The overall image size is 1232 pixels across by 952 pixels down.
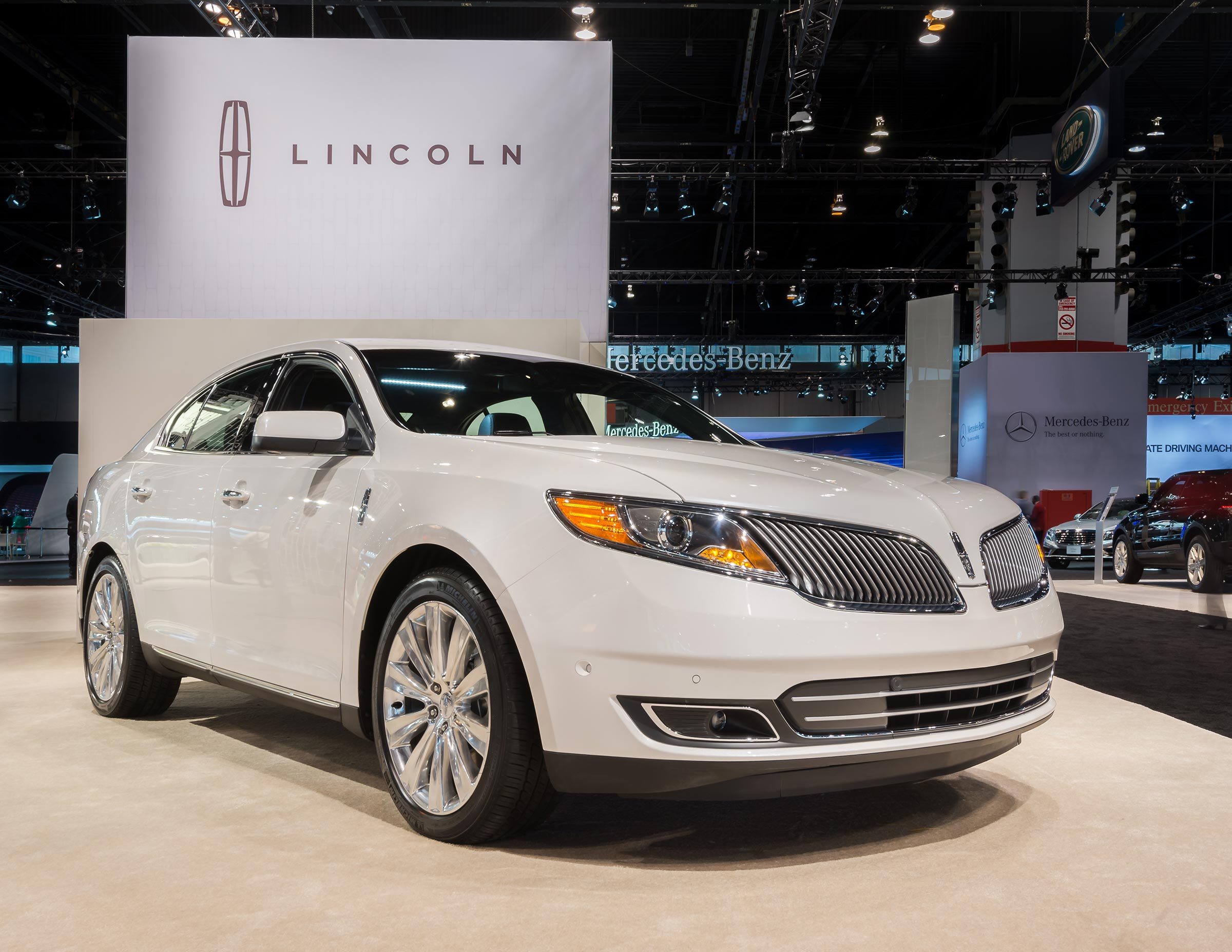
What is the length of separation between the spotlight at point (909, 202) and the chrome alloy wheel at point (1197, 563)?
9508mm

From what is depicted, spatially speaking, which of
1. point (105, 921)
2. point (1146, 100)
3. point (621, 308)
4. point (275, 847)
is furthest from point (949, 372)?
point (621, 308)

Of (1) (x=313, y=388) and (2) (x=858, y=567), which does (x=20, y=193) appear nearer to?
(1) (x=313, y=388)

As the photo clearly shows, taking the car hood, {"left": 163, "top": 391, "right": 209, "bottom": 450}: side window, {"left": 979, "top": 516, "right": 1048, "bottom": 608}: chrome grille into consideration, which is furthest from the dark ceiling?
{"left": 979, "top": 516, "right": 1048, "bottom": 608}: chrome grille

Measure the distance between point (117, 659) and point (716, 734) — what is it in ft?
10.3

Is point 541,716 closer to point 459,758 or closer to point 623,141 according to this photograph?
point 459,758

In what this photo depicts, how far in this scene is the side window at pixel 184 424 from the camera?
451 cm

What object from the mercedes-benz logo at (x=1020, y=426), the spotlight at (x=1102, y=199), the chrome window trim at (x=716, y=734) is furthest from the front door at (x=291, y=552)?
the mercedes-benz logo at (x=1020, y=426)

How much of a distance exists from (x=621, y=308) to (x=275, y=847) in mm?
32072

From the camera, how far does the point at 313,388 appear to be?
156 inches

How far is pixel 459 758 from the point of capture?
113 inches

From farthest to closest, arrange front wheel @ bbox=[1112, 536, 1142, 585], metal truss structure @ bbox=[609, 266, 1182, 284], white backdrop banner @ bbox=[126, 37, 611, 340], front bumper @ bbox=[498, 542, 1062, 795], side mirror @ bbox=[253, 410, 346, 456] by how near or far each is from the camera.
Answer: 1. metal truss structure @ bbox=[609, 266, 1182, 284]
2. front wheel @ bbox=[1112, 536, 1142, 585]
3. white backdrop banner @ bbox=[126, 37, 611, 340]
4. side mirror @ bbox=[253, 410, 346, 456]
5. front bumper @ bbox=[498, 542, 1062, 795]

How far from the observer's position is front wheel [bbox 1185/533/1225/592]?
11367 mm

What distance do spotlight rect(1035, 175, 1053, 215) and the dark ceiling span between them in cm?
117

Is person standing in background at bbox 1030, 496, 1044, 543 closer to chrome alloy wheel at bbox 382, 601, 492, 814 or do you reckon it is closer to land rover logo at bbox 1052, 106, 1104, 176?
land rover logo at bbox 1052, 106, 1104, 176
